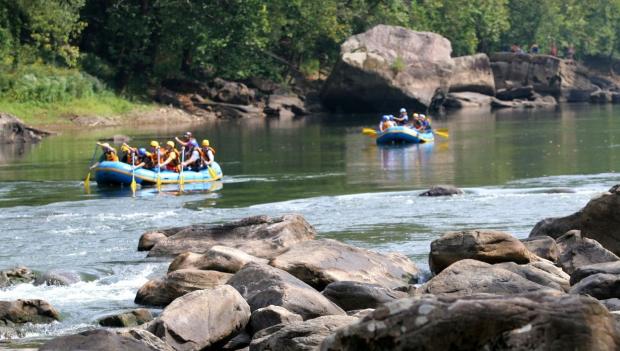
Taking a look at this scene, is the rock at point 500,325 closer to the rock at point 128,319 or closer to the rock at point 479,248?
the rock at point 128,319

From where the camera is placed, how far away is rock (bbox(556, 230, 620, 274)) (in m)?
18.2

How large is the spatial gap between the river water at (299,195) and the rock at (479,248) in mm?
2544

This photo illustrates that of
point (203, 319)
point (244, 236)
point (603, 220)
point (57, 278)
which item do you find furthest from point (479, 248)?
point (57, 278)

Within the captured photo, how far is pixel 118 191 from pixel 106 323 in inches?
802

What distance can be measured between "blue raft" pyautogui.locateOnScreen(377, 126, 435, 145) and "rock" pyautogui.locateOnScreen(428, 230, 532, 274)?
3454 cm

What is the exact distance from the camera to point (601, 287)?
14.5 meters

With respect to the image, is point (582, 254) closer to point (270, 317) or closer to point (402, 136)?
point (270, 317)

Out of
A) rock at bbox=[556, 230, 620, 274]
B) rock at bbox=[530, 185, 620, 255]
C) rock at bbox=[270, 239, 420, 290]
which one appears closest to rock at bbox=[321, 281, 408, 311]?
rock at bbox=[270, 239, 420, 290]

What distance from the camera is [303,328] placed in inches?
461

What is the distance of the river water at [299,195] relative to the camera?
73.8 feet

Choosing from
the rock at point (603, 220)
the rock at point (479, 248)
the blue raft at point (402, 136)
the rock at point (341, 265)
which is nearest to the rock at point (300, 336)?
the rock at point (341, 265)

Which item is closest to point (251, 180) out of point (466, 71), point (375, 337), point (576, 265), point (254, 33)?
point (576, 265)

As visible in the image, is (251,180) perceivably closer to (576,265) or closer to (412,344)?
(576,265)

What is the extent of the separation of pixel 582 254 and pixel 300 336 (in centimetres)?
803
